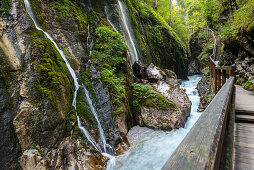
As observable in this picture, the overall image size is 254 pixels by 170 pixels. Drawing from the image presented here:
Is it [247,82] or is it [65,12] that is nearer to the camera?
[247,82]

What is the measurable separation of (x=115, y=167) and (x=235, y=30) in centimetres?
850

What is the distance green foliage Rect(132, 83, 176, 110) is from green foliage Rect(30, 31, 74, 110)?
3363 millimetres

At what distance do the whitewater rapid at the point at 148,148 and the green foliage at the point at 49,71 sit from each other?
2.70 m

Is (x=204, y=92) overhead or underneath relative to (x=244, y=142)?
underneath

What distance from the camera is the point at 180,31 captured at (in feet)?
83.9


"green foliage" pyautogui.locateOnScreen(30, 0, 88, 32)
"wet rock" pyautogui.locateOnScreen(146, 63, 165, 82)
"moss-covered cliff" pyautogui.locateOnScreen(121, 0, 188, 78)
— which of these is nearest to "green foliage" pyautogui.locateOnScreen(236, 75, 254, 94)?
"wet rock" pyautogui.locateOnScreen(146, 63, 165, 82)

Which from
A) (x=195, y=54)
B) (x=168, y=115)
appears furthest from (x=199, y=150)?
(x=195, y=54)

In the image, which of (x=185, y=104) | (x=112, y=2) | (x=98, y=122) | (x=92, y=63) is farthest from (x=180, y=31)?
(x=98, y=122)

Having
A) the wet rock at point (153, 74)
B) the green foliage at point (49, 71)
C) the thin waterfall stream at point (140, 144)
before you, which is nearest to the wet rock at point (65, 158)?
the thin waterfall stream at point (140, 144)

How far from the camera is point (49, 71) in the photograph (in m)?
4.32

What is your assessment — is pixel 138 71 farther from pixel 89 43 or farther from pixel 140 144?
pixel 140 144

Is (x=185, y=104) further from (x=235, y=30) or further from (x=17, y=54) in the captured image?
(x=17, y=54)

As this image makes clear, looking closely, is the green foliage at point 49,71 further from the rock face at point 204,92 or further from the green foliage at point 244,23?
the rock face at point 204,92

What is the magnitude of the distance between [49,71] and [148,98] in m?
4.61
